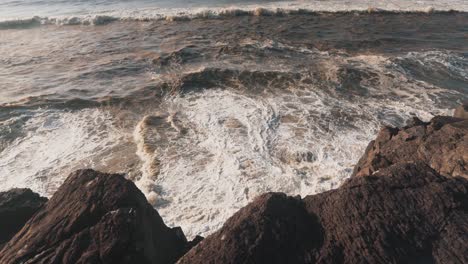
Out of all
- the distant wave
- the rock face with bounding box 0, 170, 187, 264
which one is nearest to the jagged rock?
the rock face with bounding box 0, 170, 187, 264

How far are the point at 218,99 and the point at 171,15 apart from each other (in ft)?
50.4

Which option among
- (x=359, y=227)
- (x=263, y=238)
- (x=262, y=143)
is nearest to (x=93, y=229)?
(x=263, y=238)

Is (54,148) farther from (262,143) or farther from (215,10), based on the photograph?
(215,10)

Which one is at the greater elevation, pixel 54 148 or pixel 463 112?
pixel 463 112

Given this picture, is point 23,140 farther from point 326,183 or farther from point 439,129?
point 439,129

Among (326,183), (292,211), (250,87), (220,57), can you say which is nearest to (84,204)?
(292,211)

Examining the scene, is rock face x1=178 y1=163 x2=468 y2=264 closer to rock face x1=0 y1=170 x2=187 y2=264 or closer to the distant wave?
rock face x1=0 y1=170 x2=187 y2=264

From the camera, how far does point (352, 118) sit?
10.0 m

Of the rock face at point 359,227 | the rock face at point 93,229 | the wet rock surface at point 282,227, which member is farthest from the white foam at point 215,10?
Result: the rock face at point 359,227

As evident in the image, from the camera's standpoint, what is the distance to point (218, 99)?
457 inches

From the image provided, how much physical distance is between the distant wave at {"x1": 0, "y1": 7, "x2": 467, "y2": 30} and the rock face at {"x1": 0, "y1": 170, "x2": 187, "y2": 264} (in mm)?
21365

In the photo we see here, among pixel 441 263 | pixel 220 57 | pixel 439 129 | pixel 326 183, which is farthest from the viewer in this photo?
pixel 220 57

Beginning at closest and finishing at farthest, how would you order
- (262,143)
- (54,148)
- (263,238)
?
(263,238) → (262,143) → (54,148)

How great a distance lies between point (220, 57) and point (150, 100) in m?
4.88
